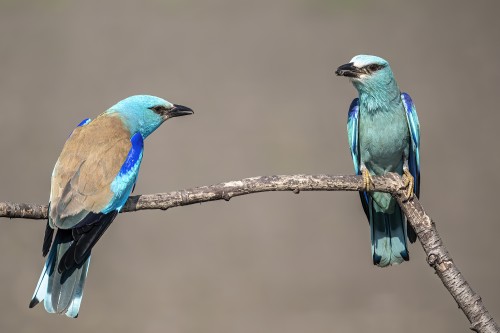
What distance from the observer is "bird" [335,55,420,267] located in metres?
4.73

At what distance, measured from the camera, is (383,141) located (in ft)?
15.6

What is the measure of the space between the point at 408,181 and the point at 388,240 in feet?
1.54

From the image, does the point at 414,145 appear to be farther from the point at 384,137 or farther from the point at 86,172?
the point at 86,172

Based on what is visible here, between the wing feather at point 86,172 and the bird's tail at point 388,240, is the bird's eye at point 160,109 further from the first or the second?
the bird's tail at point 388,240

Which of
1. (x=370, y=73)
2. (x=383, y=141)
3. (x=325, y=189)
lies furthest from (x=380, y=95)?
(x=325, y=189)

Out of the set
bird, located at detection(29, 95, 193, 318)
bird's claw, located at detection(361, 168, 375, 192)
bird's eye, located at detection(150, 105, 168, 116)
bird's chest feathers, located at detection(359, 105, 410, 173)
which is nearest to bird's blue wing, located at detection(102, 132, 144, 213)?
bird, located at detection(29, 95, 193, 318)

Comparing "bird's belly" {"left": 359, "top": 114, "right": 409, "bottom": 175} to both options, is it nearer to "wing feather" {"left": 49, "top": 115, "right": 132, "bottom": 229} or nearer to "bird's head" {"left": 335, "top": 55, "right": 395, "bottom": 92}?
"bird's head" {"left": 335, "top": 55, "right": 395, "bottom": 92}

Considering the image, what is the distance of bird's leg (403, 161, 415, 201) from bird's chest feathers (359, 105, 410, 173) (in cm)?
9

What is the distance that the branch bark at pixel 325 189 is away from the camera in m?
3.77

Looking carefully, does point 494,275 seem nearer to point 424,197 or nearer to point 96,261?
point 424,197

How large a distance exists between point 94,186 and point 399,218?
5.40 ft

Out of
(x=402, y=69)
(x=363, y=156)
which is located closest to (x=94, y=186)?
(x=363, y=156)

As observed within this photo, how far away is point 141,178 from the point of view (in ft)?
23.4

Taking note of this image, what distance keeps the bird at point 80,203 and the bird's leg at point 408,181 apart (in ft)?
3.94
